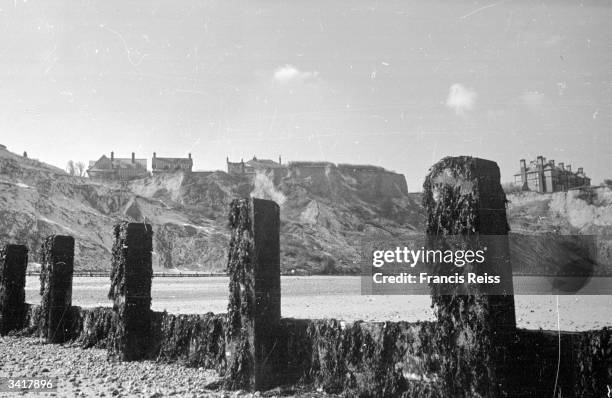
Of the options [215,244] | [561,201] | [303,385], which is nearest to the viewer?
[303,385]

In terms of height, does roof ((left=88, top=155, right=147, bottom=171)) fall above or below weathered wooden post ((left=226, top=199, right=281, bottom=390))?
above

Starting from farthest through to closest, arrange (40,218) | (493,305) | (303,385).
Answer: (40,218)
(303,385)
(493,305)

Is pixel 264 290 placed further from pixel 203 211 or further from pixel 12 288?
pixel 203 211

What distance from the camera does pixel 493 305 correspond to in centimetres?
433

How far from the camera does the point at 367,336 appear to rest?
5.86m

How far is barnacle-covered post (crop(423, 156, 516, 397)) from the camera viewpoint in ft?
14.2

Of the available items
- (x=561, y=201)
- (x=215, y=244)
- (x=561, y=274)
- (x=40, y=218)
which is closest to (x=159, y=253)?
(x=215, y=244)

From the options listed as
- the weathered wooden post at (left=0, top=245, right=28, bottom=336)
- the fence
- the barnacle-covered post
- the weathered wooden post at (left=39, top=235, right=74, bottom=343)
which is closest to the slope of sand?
the fence

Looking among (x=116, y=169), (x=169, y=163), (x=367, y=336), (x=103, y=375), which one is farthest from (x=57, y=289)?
(x=169, y=163)

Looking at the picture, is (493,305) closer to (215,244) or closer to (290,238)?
(215,244)

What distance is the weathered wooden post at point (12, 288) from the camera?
47.0ft

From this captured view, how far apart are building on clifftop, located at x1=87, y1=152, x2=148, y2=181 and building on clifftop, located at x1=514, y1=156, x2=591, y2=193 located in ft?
307

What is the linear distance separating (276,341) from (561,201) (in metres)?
108

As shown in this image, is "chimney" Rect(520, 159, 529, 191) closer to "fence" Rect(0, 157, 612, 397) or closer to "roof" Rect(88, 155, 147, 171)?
"roof" Rect(88, 155, 147, 171)
